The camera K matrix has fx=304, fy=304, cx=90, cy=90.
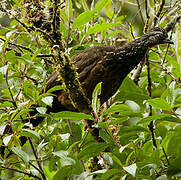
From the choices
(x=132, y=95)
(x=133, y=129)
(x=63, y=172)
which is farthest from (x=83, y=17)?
(x=63, y=172)

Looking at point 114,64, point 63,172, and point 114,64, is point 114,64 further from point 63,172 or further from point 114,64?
point 63,172

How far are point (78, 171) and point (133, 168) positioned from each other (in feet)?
1.92

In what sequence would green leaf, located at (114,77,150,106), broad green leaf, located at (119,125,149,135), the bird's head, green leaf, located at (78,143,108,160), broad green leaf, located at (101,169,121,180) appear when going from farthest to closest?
the bird's head
green leaf, located at (114,77,150,106)
broad green leaf, located at (119,125,149,135)
green leaf, located at (78,143,108,160)
broad green leaf, located at (101,169,121,180)

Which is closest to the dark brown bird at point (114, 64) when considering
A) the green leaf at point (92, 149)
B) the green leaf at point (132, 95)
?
the green leaf at point (132, 95)

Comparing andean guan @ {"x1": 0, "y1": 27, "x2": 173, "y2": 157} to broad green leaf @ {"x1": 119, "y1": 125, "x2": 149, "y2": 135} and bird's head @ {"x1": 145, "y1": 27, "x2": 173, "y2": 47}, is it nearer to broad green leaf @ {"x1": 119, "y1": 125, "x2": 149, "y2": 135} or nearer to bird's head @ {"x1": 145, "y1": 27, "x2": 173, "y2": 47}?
bird's head @ {"x1": 145, "y1": 27, "x2": 173, "y2": 47}

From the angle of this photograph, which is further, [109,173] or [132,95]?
[132,95]

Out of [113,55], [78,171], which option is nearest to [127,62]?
[113,55]

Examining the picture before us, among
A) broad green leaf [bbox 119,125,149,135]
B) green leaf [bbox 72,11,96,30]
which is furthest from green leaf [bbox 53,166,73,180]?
green leaf [bbox 72,11,96,30]

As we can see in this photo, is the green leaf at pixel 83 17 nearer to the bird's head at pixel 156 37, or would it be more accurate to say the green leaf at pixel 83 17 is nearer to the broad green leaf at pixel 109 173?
the bird's head at pixel 156 37

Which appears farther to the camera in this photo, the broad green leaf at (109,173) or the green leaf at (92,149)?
the green leaf at (92,149)

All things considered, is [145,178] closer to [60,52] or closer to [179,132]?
[179,132]

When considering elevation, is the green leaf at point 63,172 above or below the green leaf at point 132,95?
below

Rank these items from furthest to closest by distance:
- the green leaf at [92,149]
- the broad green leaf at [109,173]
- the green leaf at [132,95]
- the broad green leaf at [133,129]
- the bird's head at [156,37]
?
the bird's head at [156,37] → the green leaf at [132,95] → the broad green leaf at [133,129] → the green leaf at [92,149] → the broad green leaf at [109,173]

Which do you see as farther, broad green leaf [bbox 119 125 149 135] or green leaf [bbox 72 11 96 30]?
Result: green leaf [bbox 72 11 96 30]
